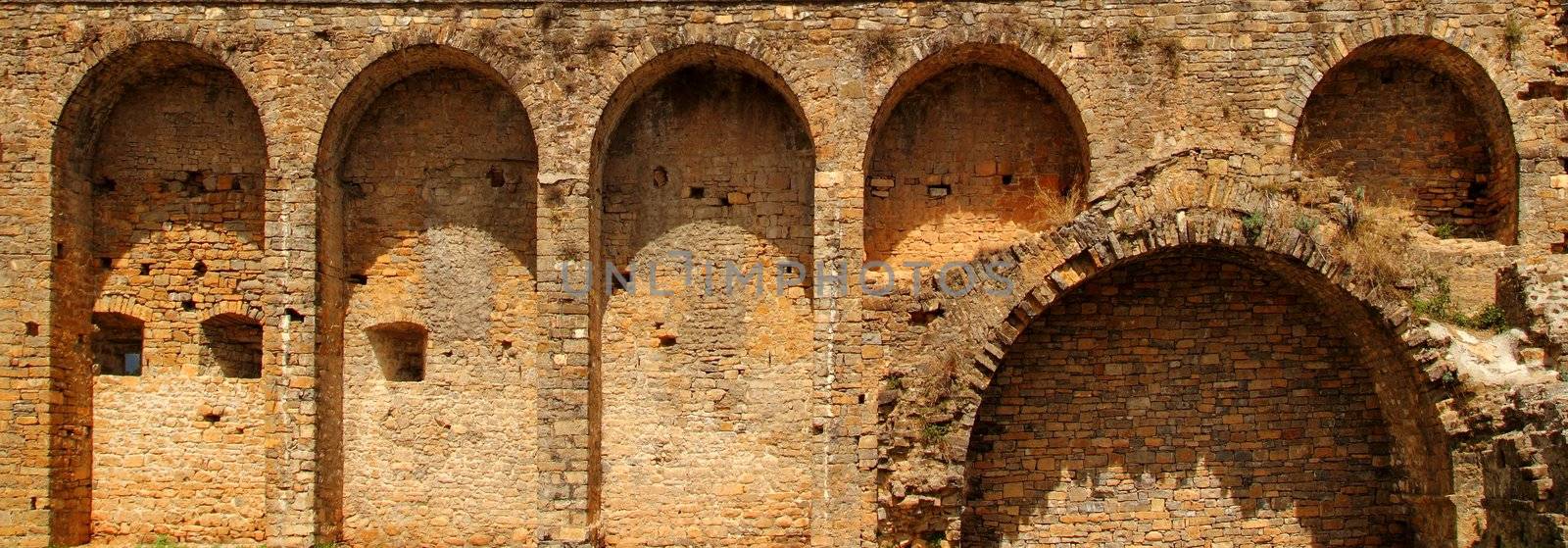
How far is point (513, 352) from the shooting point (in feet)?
42.5

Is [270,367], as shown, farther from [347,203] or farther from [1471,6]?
[1471,6]

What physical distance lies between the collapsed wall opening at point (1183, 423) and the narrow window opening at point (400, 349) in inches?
246

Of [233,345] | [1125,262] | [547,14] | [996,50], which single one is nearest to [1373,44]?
[996,50]

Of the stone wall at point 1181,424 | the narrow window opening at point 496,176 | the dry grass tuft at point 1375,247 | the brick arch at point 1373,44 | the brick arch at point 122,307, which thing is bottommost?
the stone wall at point 1181,424

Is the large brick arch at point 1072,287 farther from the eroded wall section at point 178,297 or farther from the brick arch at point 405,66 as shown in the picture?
the eroded wall section at point 178,297

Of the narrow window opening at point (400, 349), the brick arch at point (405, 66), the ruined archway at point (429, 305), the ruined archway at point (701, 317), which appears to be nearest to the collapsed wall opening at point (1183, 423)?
the ruined archway at point (701, 317)

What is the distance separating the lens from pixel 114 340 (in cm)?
1355

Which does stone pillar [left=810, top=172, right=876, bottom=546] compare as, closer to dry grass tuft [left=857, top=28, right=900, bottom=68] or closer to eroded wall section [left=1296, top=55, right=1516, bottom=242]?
dry grass tuft [left=857, top=28, right=900, bottom=68]

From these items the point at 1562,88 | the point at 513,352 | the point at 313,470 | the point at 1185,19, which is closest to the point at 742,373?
the point at 513,352

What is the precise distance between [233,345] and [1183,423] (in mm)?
10386

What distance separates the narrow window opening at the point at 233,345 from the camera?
518 inches

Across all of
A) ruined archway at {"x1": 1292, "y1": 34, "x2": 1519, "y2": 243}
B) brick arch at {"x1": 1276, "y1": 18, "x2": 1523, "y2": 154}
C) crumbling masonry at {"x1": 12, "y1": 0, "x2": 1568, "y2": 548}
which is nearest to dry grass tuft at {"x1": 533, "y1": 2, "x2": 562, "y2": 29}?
crumbling masonry at {"x1": 12, "y1": 0, "x2": 1568, "y2": 548}

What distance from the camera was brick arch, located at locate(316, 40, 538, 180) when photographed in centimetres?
1233

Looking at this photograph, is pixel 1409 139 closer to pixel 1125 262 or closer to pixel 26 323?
pixel 1125 262
